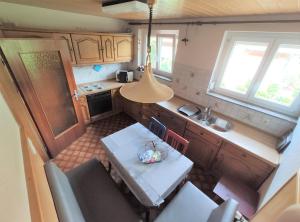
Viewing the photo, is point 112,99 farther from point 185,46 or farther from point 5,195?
point 5,195

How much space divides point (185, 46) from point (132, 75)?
1517mm

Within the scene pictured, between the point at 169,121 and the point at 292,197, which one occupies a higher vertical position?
the point at 292,197

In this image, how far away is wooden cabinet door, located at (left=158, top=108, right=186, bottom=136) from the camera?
7.30ft

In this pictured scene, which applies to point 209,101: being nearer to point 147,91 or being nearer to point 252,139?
point 252,139

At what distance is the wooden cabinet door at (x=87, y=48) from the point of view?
243cm

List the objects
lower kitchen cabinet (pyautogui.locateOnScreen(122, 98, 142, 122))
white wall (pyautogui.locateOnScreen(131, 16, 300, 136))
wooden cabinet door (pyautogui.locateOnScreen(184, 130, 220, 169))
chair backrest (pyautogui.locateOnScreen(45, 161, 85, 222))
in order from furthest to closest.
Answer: lower kitchen cabinet (pyautogui.locateOnScreen(122, 98, 142, 122)), wooden cabinet door (pyautogui.locateOnScreen(184, 130, 220, 169)), white wall (pyautogui.locateOnScreen(131, 16, 300, 136)), chair backrest (pyautogui.locateOnScreen(45, 161, 85, 222))

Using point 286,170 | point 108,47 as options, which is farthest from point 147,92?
point 108,47

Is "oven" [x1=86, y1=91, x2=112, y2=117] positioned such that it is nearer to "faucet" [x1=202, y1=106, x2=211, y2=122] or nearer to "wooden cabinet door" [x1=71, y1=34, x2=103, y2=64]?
"wooden cabinet door" [x1=71, y1=34, x2=103, y2=64]

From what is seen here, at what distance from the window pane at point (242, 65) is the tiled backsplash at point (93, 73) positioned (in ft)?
8.08

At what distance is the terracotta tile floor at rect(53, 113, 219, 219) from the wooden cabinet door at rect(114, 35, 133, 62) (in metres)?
1.43

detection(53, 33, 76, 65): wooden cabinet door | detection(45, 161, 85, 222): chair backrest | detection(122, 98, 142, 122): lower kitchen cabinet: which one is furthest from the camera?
detection(122, 98, 142, 122): lower kitchen cabinet

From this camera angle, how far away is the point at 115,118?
328 cm

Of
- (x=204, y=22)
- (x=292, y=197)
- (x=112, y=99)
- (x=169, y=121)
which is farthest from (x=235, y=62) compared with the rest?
(x=112, y=99)

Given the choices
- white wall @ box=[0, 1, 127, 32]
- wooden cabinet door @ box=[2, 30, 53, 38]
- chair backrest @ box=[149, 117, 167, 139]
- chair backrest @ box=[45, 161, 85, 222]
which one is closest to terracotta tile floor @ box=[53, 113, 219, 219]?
chair backrest @ box=[149, 117, 167, 139]
